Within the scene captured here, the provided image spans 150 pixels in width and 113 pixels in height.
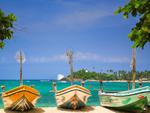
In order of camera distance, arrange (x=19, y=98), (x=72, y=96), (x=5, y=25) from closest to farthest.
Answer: (x=5, y=25) < (x=19, y=98) < (x=72, y=96)

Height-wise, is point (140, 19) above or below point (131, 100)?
above

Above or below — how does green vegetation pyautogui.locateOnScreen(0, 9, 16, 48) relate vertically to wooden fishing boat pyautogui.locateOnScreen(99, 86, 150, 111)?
above

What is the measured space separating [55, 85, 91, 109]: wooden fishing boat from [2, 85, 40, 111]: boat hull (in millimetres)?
1843

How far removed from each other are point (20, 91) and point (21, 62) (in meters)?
7.63

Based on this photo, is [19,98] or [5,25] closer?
[5,25]

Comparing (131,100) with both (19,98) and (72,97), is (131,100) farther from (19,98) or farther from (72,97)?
(19,98)

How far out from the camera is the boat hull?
57.5 ft

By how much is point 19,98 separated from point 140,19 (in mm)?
9667

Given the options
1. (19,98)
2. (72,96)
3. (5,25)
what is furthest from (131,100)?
(5,25)

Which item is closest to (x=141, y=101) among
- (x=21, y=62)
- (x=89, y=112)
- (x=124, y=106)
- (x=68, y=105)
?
(x=124, y=106)

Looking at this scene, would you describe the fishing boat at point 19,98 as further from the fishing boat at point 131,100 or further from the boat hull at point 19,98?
the fishing boat at point 131,100

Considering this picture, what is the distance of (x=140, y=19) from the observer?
1042 cm

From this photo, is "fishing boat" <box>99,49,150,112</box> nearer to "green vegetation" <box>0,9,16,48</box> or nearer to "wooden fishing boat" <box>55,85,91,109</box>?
"wooden fishing boat" <box>55,85,91,109</box>

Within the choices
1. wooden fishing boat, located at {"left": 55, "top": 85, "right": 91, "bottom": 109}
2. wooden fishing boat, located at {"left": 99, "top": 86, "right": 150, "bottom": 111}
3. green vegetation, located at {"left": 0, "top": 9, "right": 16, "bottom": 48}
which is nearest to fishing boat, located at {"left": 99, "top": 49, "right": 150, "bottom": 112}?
wooden fishing boat, located at {"left": 99, "top": 86, "right": 150, "bottom": 111}
